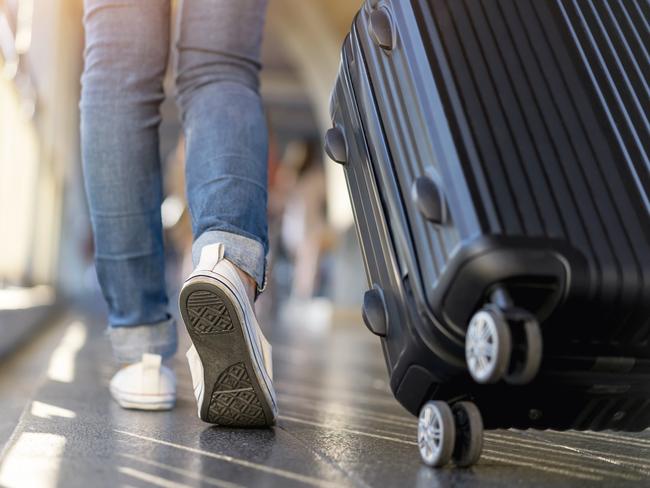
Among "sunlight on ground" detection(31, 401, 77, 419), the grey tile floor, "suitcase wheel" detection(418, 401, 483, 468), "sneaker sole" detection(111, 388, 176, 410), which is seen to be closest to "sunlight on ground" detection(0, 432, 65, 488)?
the grey tile floor

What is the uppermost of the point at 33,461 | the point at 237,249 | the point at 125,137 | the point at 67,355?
the point at 125,137

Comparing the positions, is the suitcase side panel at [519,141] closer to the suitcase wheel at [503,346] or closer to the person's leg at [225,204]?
the suitcase wheel at [503,346]

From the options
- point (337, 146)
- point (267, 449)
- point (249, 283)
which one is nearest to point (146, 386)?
point (249, 283)

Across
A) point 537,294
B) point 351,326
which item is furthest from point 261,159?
point 351,326

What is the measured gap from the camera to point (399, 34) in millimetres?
1151

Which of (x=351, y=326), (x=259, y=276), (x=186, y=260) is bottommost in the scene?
(x=351, y=326)

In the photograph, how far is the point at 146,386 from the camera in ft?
4.87

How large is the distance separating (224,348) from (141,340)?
0.33 metres

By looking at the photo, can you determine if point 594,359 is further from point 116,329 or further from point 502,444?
point 116,329

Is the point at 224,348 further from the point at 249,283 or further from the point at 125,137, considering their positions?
the point at 125,137

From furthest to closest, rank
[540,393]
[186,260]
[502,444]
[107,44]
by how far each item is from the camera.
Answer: [186,260] → [107,44] → [502,444] → [540,393]

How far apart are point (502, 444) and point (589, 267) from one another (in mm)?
442

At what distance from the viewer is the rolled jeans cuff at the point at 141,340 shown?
4.96ft

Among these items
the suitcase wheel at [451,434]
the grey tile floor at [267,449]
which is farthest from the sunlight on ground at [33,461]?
the suitcase wheel at [451,434]
